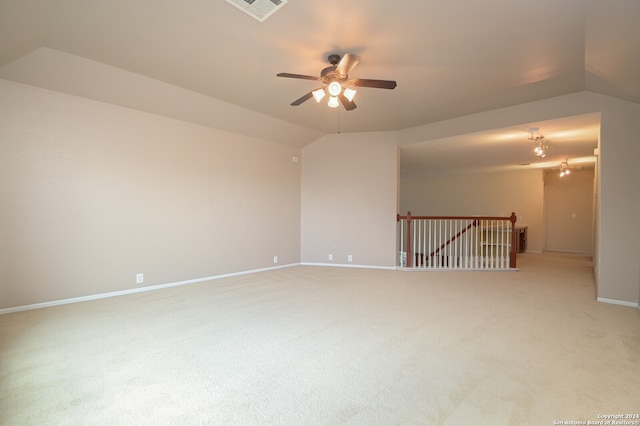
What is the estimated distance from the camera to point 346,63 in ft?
8.84

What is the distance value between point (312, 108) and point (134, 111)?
8.61ft

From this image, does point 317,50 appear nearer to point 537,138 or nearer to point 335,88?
point 335,88

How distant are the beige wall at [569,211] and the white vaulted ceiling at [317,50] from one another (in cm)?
510

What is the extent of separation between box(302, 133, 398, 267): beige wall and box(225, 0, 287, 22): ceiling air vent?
4.02 m

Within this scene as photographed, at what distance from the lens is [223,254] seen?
5.30 m

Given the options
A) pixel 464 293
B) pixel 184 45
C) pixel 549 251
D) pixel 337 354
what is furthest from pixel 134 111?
pixel 549 251

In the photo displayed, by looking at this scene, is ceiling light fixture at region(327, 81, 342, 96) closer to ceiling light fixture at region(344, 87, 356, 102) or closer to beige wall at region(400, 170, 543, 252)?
ceiling light fixture at region(344, 87, 356, 102)

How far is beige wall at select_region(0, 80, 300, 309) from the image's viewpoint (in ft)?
11.1

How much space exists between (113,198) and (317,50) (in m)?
3.36

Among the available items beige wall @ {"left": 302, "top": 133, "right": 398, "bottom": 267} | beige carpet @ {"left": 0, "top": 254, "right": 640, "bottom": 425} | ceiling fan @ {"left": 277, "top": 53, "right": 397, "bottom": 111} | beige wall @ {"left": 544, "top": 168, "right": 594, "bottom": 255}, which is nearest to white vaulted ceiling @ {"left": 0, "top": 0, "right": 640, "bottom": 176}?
ceiling fan @ {"left": 277, "top": 53, "right": 397, "bottom": 111}

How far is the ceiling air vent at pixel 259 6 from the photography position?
2.30 metres

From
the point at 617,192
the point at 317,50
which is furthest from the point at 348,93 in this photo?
the point at 617,192

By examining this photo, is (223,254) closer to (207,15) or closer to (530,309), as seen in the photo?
(207,15)

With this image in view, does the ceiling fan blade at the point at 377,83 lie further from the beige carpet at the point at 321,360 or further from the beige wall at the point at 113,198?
the beige wall at the point at 113,198
